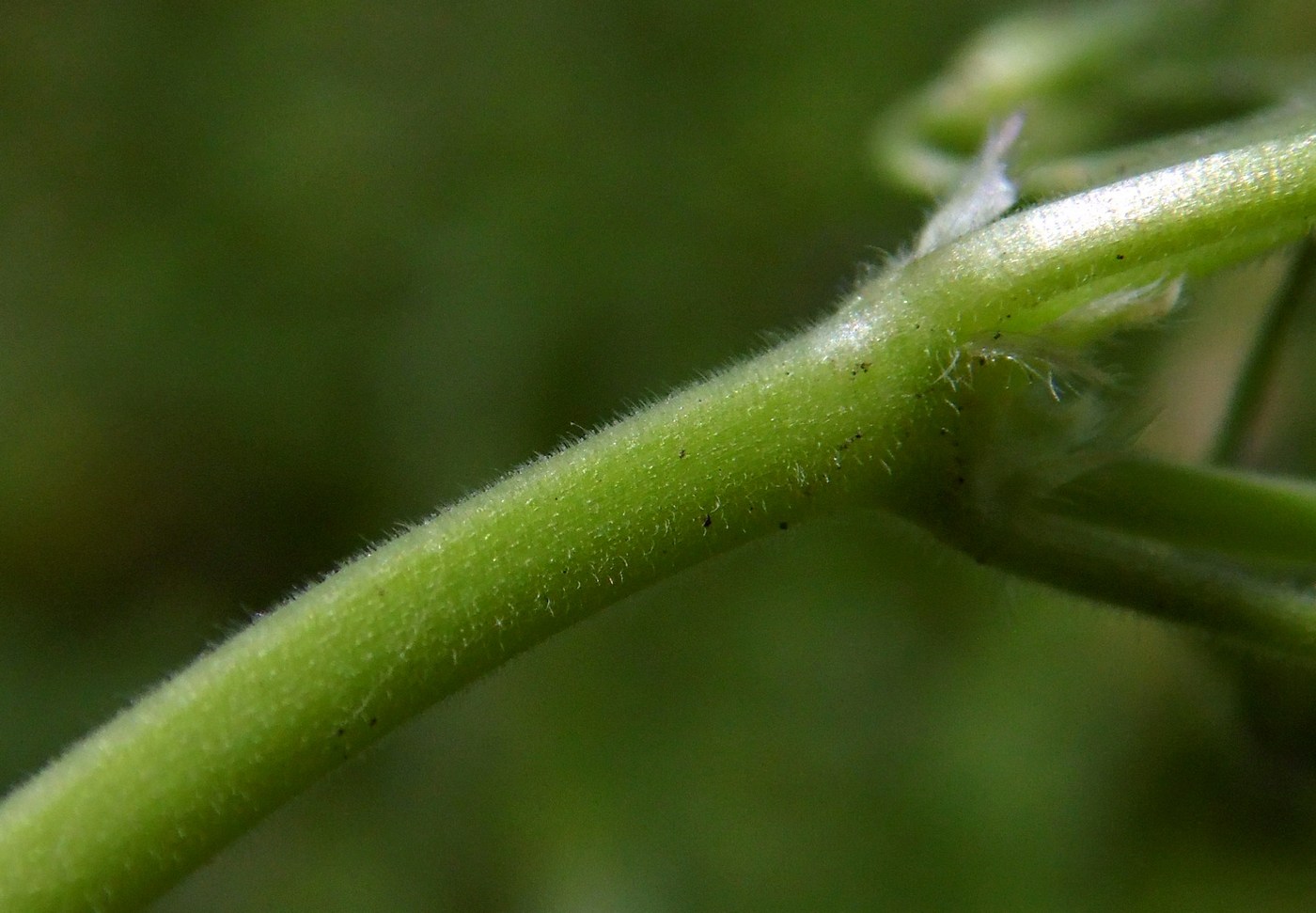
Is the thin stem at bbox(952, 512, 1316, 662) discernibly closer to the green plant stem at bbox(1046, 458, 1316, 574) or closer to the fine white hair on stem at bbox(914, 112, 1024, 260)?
the green plant stem at bbox(1046, 458, 1316, 574)

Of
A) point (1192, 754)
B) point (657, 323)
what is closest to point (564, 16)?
point (657, 323)

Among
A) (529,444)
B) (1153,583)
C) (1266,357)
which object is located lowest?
(1153,583)

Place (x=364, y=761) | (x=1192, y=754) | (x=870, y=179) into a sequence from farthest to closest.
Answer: (x=870, y=179)
(x=364, y=761)
(x=1192, y=754)

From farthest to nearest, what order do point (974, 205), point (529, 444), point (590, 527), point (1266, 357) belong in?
1. point (529, 444)
2. point (1266, 357)
3. point (974, 205)
4. point (590, 527)

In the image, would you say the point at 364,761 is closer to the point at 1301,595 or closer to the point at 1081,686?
the point at 1081,686

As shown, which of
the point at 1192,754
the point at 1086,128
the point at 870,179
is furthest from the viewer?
the point at 870,179

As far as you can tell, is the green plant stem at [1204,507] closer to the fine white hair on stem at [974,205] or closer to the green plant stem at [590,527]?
the green plant stem at [590,527]

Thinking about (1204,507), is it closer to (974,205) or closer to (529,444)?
(974,205)

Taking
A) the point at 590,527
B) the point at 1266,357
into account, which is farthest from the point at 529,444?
the point at 590,527
